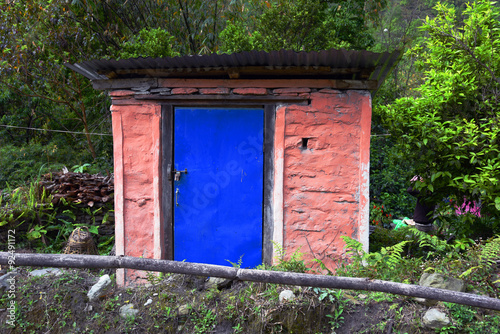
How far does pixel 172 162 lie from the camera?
390 centimetres

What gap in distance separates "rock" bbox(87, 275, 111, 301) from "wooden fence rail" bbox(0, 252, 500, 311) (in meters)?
0.58

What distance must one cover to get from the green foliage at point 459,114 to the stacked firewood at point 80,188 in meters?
5.21

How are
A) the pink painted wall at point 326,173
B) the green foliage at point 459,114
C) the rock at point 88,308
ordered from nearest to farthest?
the rock at point 88,308 < the green foliage at point 459,114 < the pink painted wall at point 326,173

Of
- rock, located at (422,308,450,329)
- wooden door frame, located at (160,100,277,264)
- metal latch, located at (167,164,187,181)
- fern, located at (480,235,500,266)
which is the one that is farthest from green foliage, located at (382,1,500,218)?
metal latch, located at (167,164,187,181)

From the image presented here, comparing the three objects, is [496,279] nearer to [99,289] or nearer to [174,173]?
[174,173]

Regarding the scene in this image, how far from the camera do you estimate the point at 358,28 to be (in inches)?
336

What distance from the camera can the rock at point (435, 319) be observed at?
2.42m

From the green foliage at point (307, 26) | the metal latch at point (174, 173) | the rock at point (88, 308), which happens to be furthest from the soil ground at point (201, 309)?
the green foliage at point (307, 26)

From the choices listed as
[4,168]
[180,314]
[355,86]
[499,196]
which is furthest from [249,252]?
[4,168]

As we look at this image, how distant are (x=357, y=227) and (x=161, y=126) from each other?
8.65ft

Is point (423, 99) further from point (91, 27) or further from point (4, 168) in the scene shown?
point (4, 168)

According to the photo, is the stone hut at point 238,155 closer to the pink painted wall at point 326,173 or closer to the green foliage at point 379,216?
the pink painted wall at point 326,173

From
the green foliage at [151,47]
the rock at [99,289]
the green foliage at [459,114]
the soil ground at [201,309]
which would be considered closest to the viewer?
the soil ground at [201,309]

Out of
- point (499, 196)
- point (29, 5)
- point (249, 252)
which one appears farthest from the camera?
point (29, 5)
